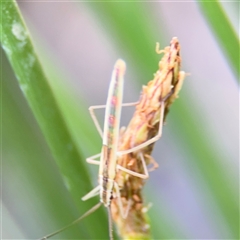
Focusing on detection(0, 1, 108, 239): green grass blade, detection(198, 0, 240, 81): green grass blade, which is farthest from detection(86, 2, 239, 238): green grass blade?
detection(0, 1, 108, 239): green grass blade

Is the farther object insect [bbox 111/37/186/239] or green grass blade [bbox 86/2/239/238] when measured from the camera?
green grass blade [bbox 86/2/239/238]

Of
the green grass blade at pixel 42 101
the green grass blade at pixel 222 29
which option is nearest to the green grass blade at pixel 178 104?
the green grass blade at pixel 222 29

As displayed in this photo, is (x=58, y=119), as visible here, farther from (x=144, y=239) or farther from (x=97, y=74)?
(x=97, y=74)

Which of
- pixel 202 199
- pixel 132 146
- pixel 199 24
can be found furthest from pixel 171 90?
pixel 199 24

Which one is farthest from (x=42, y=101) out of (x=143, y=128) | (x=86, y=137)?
(x=86, y=137)

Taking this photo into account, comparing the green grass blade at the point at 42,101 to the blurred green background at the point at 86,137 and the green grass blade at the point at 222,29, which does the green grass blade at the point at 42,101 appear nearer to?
the blurred green background at the point at 86,137

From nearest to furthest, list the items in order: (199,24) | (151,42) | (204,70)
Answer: (151,42)
(204,70)
(199,24)

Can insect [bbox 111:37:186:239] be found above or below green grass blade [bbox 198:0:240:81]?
below

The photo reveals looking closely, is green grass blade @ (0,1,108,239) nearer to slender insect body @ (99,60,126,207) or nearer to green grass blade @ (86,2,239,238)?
slender insect body @ (99,60,126,207)
